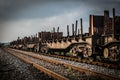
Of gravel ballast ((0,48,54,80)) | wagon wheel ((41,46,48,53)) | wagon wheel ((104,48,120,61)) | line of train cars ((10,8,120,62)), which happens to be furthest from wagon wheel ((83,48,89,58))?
wagon wheel ((41,46,48,53))

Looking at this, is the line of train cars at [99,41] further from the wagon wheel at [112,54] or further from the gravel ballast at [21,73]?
the gravel ballast at [21,73]

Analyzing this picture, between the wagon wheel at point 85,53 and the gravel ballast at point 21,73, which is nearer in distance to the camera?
the gravel ballast at point 21,73

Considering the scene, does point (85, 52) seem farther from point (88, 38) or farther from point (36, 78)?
point (36, 78)

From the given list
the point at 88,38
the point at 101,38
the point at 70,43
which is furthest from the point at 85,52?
the point at 70,43

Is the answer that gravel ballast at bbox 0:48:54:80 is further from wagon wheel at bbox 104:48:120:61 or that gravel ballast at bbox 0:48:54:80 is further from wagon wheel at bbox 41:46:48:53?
wagon wheel at bbox 41:46:48:53

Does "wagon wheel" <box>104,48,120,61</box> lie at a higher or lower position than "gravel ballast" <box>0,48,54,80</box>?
higher

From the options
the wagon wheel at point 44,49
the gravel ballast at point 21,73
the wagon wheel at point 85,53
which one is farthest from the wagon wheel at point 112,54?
the wagon wheel at point 44,49

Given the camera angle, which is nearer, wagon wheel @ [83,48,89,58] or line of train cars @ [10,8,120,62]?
line of train cars @ [10,8,120,62]

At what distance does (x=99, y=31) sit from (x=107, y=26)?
1.57 meters

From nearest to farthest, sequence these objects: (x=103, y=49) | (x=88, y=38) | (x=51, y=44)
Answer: (x=103, y=49), (x=88, y=38), (x=51, y=44)

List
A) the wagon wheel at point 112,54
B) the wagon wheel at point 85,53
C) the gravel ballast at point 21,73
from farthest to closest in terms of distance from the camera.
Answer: the wagon wheel at point 85,53 → the wagon wheel at point 112,54 → the gravel ballast at point 21,73

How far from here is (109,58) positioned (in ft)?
47.0

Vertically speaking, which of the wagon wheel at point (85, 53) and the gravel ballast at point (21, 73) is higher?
the wagon wheel at point (85, 53)

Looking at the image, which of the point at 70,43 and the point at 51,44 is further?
the point at 51,44
